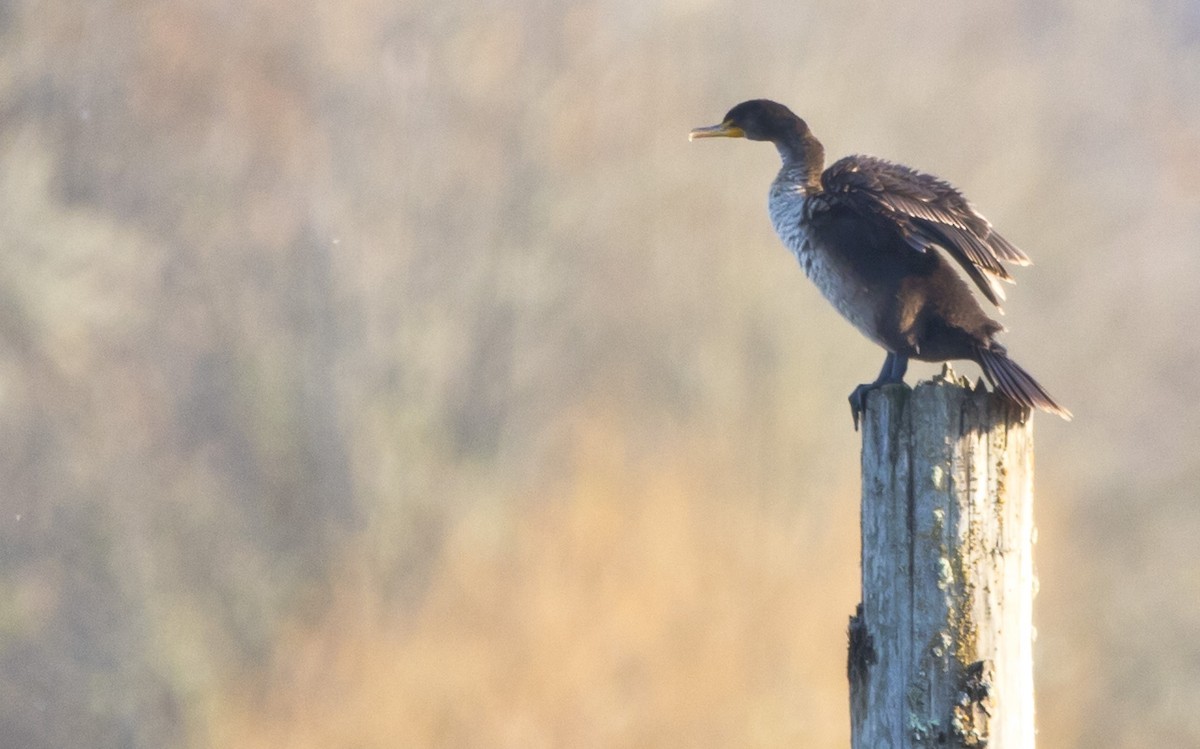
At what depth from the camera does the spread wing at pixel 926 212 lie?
3.48 metres

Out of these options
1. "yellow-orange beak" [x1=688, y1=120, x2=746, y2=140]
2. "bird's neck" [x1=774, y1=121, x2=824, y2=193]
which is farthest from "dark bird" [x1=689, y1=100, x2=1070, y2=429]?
"yellow-orange beak" [x1=688, y1=120, x2=746, y2=140]

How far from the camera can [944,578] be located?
8.89ft

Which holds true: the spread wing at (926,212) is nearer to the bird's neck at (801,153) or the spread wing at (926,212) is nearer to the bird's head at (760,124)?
the bird's neck at (801,153)

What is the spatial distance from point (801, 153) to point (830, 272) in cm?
85

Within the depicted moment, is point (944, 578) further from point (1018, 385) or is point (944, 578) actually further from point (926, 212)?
point (926, 212)

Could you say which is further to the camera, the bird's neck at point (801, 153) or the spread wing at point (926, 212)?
the bird's neck at point (801, 153)

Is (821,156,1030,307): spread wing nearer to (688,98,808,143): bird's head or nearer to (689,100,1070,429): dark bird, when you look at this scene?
(689,100,1070,429): dark bird

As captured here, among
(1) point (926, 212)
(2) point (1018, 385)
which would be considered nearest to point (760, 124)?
(1) point (926, 212)

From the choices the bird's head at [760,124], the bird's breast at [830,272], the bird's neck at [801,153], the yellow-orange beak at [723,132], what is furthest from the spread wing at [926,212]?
the yellow-orange beak at [723,132]

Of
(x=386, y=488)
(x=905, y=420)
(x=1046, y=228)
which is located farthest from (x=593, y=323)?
(x=905, y=420)

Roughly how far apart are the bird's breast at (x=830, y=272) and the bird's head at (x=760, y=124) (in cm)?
54

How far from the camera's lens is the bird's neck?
180 inches

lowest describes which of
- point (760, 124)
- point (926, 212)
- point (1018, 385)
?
point (1018, 385)

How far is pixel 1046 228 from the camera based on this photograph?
15.5 metres
